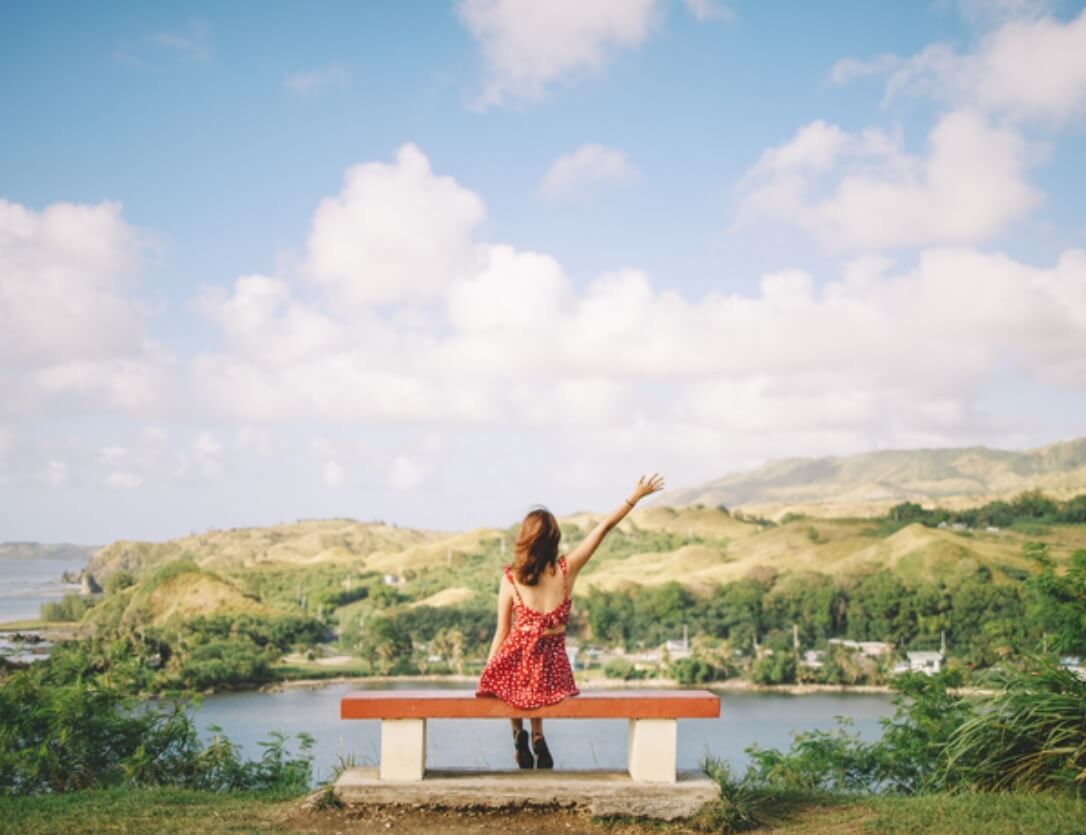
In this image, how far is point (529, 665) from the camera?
16.5 feet

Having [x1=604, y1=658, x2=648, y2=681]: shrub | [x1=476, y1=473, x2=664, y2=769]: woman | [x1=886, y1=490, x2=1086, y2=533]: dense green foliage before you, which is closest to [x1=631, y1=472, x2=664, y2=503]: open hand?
[x1=476, y1=473, x2=664, y2=769]: woman

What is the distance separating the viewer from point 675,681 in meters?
63.4

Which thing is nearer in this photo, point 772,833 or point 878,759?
point 772,833

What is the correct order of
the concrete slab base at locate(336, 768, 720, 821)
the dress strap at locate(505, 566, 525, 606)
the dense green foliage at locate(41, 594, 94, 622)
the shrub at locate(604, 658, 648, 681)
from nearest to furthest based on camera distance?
1. the concrete slab base at locate(336, 768, 720, 821)
2. the dress strap at locate(505, 566, 525, 606)
3. the shrub at locate(604, 658, 648, 681)
4. the dense green foliage at locate(41, 594, 94, 622)

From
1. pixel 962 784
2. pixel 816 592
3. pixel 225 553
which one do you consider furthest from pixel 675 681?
pixel 225 553

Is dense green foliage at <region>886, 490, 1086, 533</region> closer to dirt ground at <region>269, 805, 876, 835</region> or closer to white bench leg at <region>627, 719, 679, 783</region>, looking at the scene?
dirt ground at <region>269, 805, 876, 835</region>

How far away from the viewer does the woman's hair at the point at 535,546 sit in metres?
4.96

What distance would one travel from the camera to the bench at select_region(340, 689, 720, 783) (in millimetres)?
4984

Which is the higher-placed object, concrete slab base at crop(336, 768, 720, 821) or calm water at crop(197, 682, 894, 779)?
concrete slab base at crop(336, 768, 720, 821)

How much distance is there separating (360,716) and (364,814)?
0.49 m

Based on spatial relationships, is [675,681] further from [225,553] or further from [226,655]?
[225,553]

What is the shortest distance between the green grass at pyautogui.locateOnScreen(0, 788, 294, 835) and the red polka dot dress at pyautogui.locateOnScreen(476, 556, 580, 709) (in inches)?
50.9

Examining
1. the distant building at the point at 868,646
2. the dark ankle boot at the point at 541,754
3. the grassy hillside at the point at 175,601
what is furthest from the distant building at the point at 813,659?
the dark ankle boot at the point at 541,754

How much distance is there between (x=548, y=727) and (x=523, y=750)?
32.8 m
